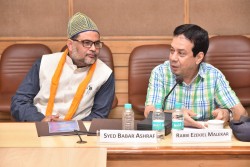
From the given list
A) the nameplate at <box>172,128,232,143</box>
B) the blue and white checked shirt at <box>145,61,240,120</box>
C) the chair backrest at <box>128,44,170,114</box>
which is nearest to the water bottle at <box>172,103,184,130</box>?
the nameplate at <box>172,128,232,143</box>

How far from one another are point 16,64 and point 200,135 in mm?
2572

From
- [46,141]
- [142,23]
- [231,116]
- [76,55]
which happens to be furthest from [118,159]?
[142,23]

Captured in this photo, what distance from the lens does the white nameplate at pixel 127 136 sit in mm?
2229

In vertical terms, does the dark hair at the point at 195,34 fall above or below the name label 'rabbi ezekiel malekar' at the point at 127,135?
above

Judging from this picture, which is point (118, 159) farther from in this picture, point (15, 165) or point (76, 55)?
point (76, 55)

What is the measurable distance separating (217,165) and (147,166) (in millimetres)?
326

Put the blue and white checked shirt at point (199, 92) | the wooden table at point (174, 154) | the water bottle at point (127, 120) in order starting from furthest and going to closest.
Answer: the blue and white checked shirt at point (199, 92), the water bottle at point (127, 120), the wooden table at point (174, 154)

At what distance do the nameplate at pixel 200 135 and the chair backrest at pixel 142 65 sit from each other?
6.49ft

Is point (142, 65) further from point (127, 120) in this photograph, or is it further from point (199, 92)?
point (127, 120)

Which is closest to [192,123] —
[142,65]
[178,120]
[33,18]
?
[178,120]

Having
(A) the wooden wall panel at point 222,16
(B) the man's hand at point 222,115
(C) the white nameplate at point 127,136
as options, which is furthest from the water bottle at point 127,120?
(A) the wooden wall panel at point 222,16

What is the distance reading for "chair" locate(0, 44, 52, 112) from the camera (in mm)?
4344

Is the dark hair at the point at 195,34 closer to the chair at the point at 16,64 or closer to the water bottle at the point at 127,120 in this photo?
the water bottle at the point at 127,120

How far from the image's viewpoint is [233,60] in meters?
4.27
